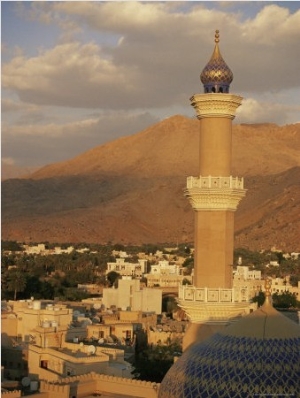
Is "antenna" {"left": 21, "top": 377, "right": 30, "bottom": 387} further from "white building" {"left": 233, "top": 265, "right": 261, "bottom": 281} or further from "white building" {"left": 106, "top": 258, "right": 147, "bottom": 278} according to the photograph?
"white building" {"left": 106, "top": 258, "right": 147, "bottom": 278}

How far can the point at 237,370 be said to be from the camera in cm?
830

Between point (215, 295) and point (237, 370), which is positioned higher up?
point (215, 295)

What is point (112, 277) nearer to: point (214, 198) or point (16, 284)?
point (16, 284)

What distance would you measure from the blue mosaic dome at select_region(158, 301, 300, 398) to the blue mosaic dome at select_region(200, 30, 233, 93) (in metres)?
3.87

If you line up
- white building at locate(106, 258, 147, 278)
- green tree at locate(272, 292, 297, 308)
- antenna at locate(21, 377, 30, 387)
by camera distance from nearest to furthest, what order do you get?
antenna at locate(21, 377, 30, 387)
green tree at locate(272, 292, 297, 308)
white building at locate(106, 258, 147, 278)

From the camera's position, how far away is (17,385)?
46.9ft

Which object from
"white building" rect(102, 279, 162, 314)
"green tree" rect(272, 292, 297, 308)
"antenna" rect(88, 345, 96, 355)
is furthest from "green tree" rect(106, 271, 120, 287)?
"antenna" rect(88, 345, 96, 355)

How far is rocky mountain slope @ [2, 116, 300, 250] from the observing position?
247ft

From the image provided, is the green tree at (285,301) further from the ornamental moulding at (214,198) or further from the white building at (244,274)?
the ornamental moulding at (214,198)

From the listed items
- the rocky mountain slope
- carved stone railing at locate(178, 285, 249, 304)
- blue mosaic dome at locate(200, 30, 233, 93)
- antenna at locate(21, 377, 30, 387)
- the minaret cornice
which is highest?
the rocky mountain slope

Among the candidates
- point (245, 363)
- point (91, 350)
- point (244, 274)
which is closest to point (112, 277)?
point (244, 274)

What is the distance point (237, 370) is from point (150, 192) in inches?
3247

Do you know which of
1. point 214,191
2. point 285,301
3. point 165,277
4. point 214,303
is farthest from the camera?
point 165,277

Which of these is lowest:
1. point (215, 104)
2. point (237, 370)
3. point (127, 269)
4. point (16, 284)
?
point (237, 370)
